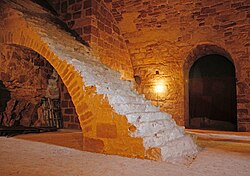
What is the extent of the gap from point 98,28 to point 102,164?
14.6 ft

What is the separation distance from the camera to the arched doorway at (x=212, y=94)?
6.83 meters

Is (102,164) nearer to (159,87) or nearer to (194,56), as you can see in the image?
(159,87)

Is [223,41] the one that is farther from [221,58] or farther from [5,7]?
[5,7]

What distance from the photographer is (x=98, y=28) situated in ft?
20.8

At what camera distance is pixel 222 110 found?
22.7ft

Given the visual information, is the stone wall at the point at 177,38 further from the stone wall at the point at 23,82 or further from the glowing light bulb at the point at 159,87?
the stone wall at the point at 23,82

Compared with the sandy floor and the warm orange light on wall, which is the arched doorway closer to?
the warm orange light on wall

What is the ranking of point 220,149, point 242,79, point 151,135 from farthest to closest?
1. point 242,79
2. point 220,149
3. point 151,135

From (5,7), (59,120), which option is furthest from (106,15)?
(59,120)

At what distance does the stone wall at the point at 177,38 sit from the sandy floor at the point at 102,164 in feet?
10.4

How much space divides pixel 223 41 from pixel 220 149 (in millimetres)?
3394

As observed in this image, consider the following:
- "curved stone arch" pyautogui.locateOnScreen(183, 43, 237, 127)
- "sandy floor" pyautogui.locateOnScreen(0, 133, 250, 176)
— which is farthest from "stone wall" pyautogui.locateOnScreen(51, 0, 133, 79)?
"sandy floor" pyautogui.locateOnScreen(0, 133, 250, 176)

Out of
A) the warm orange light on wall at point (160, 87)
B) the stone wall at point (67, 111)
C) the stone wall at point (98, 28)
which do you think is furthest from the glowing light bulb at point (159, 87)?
the stone wall at point (67, 111)

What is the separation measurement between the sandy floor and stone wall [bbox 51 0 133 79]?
3486 millimetres
